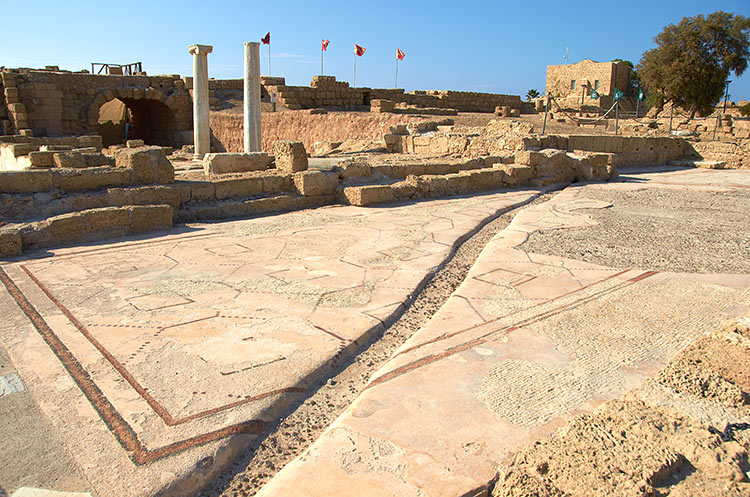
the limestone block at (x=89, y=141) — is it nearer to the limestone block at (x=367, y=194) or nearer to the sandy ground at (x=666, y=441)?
the limestone block at (x=367, y=194)

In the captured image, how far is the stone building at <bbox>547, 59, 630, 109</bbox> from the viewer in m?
38.1

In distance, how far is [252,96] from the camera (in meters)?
13.3

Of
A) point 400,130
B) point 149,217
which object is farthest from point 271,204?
point 400,130

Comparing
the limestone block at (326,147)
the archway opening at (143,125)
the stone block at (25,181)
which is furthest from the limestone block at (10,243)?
the archway opening at (143,125)

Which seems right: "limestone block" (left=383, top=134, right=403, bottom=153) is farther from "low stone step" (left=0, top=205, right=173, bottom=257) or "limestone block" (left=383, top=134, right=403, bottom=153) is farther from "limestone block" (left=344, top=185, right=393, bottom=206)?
"low stone step" (left=0, top=205, right=173, bottom=257)

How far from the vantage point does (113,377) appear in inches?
98.9

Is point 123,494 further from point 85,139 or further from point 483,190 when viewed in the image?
point 85,139

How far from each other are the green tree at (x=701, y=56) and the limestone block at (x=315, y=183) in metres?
26.6

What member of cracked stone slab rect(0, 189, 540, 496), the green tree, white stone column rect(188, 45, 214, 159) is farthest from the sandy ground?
the green tree

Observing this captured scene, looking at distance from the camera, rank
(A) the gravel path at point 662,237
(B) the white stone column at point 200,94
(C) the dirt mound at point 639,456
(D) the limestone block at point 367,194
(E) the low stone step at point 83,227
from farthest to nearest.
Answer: (B) the white stone column at point 200,94, (D) the limestone block at point 367,194, (E) the low stone step at point 83,227, (A) the gravel path at point 662,237, (C) the dirt mound at point 639,456

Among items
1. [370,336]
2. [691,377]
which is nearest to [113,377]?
[370,336]

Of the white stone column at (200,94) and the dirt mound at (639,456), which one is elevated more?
the white stone column at (200,94)

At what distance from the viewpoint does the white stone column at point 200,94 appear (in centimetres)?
1366

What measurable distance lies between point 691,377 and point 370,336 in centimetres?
161
